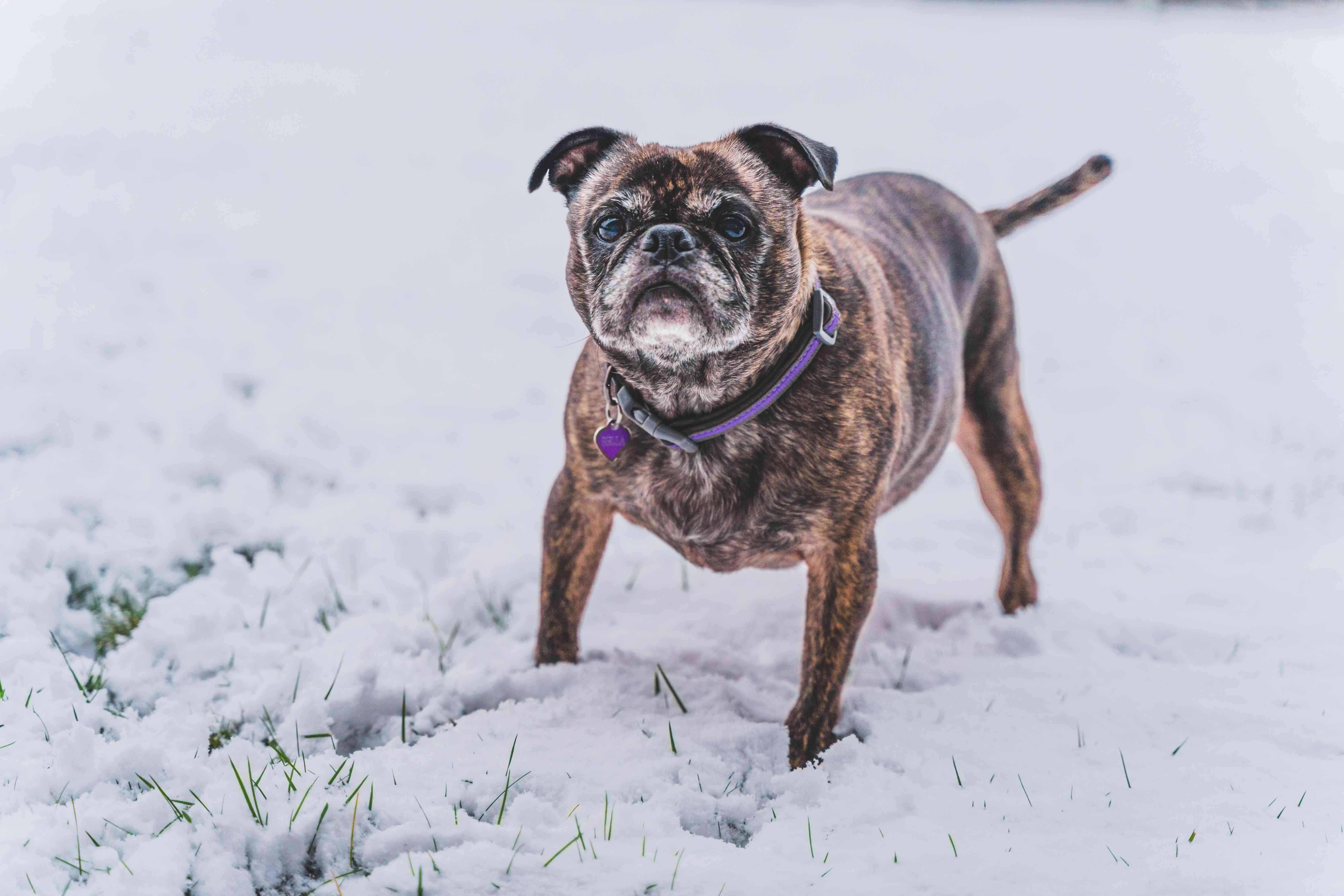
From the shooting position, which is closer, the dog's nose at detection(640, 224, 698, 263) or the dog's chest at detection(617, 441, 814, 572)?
the dog's nose at detection(640, 224, 698, 263)

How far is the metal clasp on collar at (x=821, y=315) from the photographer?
103 inches

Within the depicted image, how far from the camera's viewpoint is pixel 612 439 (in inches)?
106

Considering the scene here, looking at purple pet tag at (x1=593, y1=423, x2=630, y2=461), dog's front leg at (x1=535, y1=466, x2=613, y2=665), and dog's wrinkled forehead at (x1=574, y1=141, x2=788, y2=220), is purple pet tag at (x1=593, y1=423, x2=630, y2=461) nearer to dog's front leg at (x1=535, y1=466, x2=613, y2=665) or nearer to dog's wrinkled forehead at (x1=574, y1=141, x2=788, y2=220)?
dog's front leg at (x1=535, y1=466, x2=613, y2=665)

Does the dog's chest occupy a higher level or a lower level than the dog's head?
lower

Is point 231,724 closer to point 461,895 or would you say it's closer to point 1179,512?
point 461,895

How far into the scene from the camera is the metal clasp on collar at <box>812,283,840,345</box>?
260 cm

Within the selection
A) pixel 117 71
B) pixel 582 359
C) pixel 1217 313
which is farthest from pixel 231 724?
pixel 117 71

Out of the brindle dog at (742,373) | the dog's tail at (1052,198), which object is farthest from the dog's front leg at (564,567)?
the dog's tail at (1052,198)

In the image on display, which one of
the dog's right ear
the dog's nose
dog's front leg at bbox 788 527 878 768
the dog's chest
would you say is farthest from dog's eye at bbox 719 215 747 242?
dog's front leg at bbox 788 527 878 768

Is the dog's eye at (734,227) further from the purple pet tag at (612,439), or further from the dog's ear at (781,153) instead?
the purple pet tag at (612,439)

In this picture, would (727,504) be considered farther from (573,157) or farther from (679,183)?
(573,157)

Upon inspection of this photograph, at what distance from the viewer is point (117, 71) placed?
895 cm

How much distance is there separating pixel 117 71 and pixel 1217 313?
10104mm

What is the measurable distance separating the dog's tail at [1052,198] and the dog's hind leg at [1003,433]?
1.14 ft
